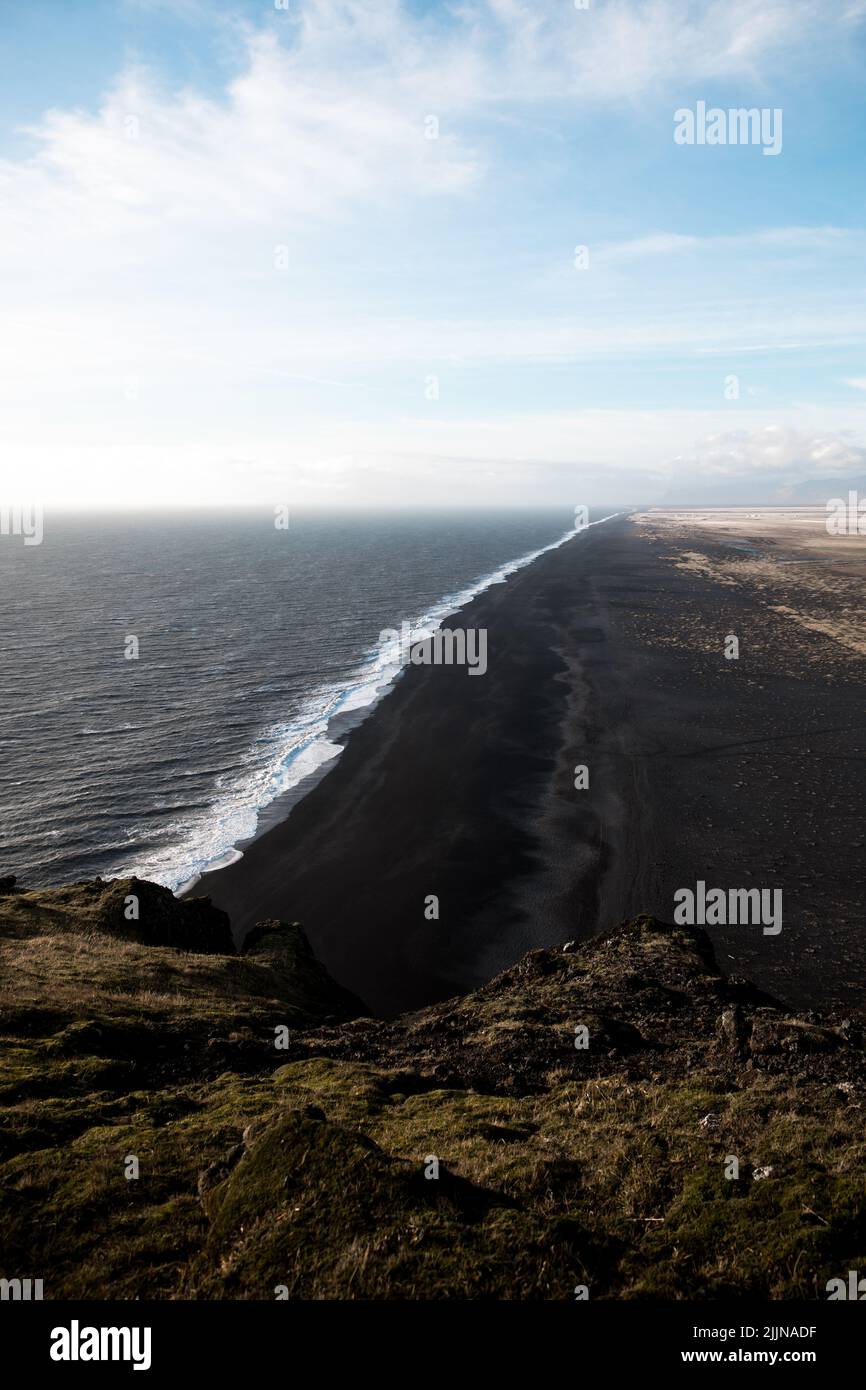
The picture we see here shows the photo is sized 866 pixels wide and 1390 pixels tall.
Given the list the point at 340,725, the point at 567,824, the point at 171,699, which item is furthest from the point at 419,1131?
the point at 171,699

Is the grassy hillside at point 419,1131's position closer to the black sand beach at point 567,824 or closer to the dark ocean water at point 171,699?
the black sand beach at point 567,824

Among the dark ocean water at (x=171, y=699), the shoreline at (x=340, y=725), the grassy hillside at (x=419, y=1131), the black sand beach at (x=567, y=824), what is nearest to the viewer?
the grassy hillside at (x=419, y=1131)

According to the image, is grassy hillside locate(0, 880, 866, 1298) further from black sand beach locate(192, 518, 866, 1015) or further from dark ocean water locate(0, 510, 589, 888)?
dark ocean water locate(0, 510, 589, 888)

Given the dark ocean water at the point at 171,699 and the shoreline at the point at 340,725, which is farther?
the dark ocean water at the point at 171,699

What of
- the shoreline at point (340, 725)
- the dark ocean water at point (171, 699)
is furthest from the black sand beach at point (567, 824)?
the dark ocean water at point (171, 699)

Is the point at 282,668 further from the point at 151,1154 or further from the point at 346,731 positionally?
the point at 151,1154

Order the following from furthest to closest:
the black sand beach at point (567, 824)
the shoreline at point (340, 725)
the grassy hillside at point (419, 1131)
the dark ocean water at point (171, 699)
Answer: the dark ocean water at point (171, 699) < the shoreline at point (340, 725) < the black sand beach at point (567, 824) < the grassy hillside at point (419, 1131)

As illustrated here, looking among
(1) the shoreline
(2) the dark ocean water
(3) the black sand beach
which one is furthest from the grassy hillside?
(2) the dark ocean water

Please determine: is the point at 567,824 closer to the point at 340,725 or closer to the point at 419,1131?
the point at 340,725
